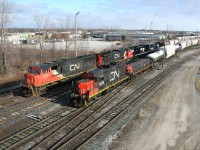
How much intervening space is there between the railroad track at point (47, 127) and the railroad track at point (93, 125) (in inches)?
41.1

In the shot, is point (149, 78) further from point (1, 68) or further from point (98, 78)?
point (1, 68)

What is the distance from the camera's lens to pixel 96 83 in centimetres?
2159

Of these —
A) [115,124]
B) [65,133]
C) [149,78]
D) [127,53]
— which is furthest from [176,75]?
[65,133]

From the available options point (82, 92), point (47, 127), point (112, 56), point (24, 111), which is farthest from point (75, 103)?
point (112, 56)

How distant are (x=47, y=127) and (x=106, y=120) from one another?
4431mm

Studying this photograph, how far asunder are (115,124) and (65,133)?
149 inches

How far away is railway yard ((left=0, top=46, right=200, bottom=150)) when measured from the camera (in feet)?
47.6

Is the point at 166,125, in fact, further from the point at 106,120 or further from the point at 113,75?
the point at 113,75

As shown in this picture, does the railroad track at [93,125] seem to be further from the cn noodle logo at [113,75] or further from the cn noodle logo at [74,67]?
the cn noodle logo at [74,67]

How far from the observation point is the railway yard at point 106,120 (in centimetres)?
1452

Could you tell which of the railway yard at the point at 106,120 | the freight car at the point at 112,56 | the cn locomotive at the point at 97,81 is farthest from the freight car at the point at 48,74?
the freight car at the point at 112,56

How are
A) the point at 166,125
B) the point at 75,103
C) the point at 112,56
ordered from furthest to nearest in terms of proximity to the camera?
the point at 112,56
the point at 75,103
the point at 166,125

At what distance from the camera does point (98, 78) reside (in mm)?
21781

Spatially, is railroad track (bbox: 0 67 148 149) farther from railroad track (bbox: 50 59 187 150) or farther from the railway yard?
railroad track (bbox: 50 59 187 150)
